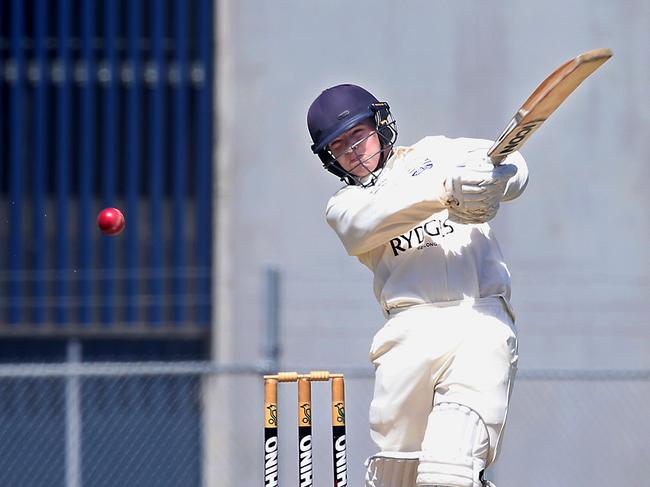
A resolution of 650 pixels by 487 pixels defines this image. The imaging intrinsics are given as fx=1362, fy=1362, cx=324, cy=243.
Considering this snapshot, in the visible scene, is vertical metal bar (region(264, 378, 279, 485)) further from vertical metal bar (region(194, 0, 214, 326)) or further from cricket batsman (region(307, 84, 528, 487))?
vertical metal bar (region(194, 0, 214, 326))

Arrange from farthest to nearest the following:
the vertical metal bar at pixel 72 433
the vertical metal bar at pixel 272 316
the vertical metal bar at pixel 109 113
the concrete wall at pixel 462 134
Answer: the vertical metal bar at pixel 109 113 < the concrete wall at pixel 462 134 < the vertical metal bar at pixel 72 433 < the vertical metal bar at pixel 272 316

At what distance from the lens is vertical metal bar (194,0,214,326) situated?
8.68 m

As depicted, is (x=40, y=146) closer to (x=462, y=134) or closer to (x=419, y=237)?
(x=462, y=134)

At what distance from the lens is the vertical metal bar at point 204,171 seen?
8.68 m

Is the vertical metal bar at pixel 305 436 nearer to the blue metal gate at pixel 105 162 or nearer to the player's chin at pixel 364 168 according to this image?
the player's chin at pixel 364 168

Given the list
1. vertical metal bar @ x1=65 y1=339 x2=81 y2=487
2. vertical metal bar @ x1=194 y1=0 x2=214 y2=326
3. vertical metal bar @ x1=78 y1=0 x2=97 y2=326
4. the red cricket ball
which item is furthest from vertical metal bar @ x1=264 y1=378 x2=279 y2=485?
vertical metal bar @ x1=78 y1=0 x2=97 y2=326

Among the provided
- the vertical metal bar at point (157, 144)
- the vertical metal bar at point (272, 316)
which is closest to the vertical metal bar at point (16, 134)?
the vertical metal bar at point (157, 144)

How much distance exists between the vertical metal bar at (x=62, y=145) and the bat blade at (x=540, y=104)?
17.9 feet

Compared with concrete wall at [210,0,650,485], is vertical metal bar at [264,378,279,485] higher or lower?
lower

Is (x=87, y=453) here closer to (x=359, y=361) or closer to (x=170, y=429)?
(x=170, y=429)

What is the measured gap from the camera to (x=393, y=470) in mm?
4004

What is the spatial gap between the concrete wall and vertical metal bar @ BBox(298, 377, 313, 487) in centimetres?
422

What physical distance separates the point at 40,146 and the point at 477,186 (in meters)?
5.66

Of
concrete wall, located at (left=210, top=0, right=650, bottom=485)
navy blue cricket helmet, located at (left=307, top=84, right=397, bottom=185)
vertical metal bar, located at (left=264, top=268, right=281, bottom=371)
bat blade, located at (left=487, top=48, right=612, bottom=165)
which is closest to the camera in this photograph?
bat blade, located at (left=487, top=48, right=612, bottom=165)
